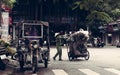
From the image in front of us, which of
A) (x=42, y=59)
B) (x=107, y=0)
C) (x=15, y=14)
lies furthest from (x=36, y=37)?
(x=15, y=14)

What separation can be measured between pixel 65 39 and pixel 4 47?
8137mm

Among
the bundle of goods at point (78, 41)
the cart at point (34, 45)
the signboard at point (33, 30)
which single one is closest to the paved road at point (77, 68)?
the cart at point (34, 45)

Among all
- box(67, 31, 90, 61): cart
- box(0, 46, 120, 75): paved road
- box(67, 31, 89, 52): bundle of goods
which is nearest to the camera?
box(0, 46, 120, 75): paved road

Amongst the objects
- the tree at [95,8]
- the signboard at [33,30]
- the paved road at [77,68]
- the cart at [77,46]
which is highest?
the tree at [95,8]

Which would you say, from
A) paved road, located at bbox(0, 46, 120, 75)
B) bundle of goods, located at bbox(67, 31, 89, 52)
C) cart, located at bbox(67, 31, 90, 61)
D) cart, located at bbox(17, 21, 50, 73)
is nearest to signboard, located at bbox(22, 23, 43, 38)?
cart, located at bbox(17, 21, 50, 73)

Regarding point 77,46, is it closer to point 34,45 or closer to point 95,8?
point 34,45

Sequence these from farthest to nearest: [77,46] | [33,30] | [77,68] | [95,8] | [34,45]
A: [77,46] → [33,30] → [77,68] → [34,45] → [95,8]

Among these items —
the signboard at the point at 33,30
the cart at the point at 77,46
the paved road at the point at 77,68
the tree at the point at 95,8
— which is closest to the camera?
the tree at the point at 95,8

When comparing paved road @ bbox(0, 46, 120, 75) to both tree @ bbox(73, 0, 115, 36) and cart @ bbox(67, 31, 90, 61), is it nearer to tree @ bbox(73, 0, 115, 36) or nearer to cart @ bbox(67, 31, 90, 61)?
cart @ bbox(67, 31, 90, 61)

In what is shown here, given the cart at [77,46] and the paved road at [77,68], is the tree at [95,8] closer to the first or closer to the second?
the paved road at [77,68]

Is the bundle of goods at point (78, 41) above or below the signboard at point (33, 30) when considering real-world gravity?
below

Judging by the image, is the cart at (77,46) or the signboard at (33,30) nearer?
the signboard at (33,30)

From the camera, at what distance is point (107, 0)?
504 inches

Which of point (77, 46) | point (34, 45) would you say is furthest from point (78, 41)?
point (34, 45)
